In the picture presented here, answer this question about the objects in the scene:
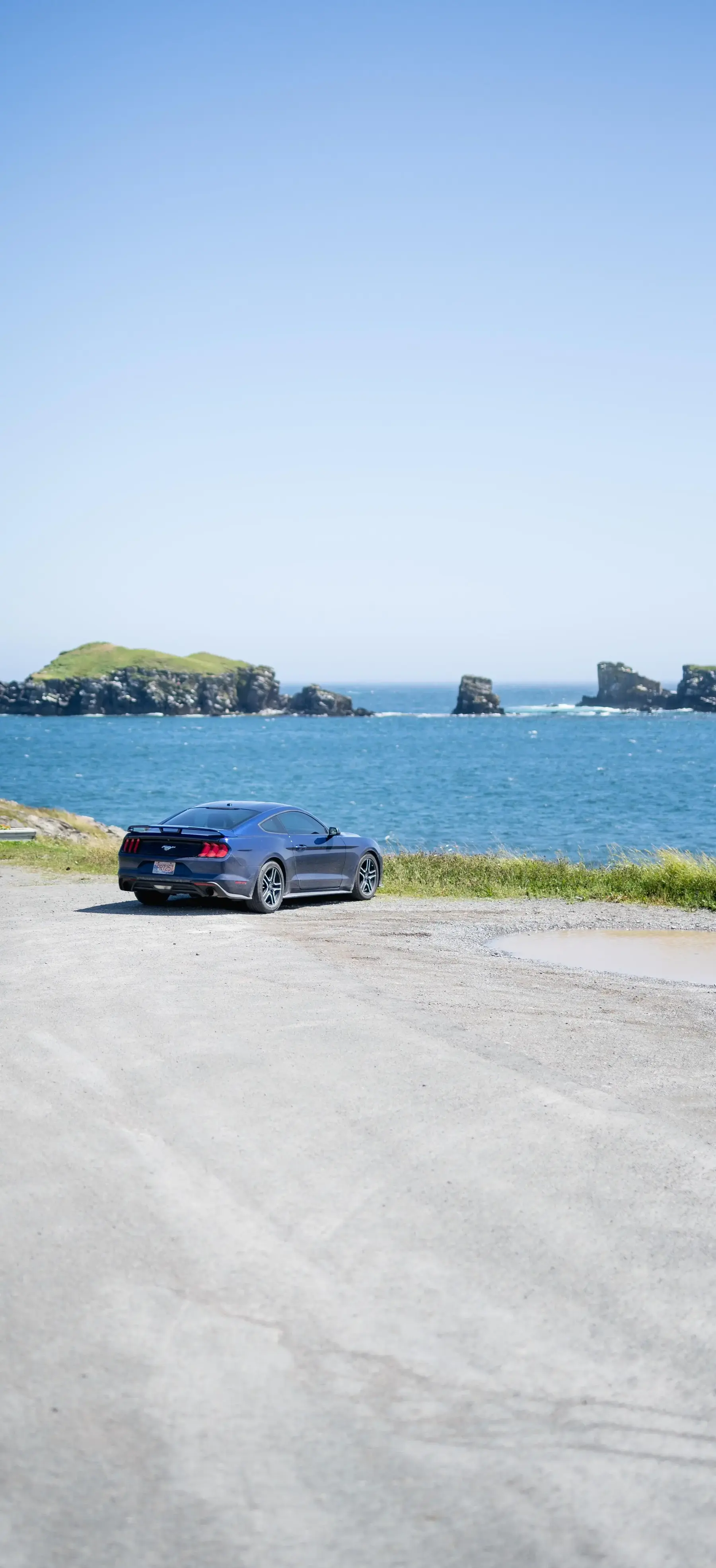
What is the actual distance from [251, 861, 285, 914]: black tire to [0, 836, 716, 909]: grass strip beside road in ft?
13.2

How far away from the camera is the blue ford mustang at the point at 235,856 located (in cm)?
1769

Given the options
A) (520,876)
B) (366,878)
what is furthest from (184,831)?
(520,876)

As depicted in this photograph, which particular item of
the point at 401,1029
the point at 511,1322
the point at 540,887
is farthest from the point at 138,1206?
the point at 540,887

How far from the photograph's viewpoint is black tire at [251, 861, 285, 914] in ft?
59.7

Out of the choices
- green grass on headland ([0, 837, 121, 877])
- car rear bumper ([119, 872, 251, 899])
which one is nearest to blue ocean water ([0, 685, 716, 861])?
green grass on headland ([0, 837, 121, 877])

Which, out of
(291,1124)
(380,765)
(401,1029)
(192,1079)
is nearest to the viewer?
(291,1124)

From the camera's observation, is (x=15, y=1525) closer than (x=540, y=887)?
Yes

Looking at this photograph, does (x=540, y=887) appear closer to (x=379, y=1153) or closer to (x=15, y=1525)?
(x=379, y=1153)

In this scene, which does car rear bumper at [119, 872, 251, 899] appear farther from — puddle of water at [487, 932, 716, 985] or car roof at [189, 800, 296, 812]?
puddle of water at [487, 932, 716, 985]

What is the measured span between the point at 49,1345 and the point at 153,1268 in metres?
0.72

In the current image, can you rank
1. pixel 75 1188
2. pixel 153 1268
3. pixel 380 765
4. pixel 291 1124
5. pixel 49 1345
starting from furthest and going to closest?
pixel 380 765 → pixel 291 1124 → pixel 75 1188 → pixel 153 1268 → pixel 49 1345

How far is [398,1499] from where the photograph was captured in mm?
3744

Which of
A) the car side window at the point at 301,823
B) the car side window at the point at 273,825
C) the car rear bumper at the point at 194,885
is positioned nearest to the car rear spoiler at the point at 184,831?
the car rear bumper at the point at 194,885

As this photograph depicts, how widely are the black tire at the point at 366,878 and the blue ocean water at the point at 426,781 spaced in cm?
1203
